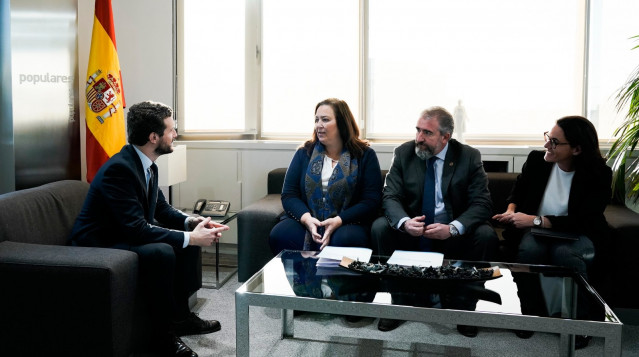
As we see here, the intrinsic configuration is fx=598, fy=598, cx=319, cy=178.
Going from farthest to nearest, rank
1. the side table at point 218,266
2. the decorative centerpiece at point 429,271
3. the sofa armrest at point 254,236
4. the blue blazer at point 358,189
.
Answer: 1. the side table at point 218,266
2. the sofa armrest at point 254,236
3. the blue blazer at point 358,189
4. the decorative centerpiece at point 429,271

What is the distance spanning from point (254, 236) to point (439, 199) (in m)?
1.13

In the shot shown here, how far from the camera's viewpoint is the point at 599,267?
9.79 ft

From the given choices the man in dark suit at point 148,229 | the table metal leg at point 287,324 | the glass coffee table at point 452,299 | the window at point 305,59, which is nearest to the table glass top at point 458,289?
the glass coffee table at point 452,299

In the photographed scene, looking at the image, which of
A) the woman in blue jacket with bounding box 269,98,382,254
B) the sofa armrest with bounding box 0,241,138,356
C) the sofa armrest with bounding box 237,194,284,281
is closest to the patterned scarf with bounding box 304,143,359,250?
the woman in blue jacket with bounding box 269,98,382,254

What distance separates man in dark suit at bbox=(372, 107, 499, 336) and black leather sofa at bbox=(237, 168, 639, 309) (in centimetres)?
26

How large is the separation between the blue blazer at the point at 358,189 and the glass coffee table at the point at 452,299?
802 millimetres

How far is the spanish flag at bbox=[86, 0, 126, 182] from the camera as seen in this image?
393 centimetres

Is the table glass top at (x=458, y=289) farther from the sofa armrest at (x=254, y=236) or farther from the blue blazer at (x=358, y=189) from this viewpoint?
the sofa armrest at (x=254, y=236)

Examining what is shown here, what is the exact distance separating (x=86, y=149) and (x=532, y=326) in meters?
3.08

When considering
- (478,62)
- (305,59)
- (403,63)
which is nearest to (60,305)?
(305,59)

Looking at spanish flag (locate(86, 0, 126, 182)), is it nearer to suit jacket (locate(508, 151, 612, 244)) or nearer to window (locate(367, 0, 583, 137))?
window (locate(367, 0, 583, 137))

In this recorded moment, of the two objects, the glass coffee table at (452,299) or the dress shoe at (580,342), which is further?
the dress shoe at (580,342)

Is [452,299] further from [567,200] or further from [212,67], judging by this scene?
[212,67]

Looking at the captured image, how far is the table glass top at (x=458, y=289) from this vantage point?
2.10 meters
